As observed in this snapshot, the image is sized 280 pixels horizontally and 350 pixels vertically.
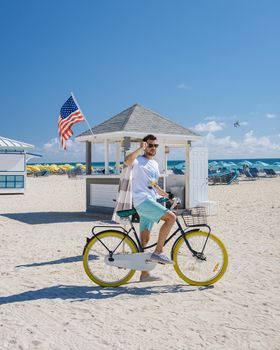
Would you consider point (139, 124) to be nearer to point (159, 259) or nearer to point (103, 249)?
point (103, 249)

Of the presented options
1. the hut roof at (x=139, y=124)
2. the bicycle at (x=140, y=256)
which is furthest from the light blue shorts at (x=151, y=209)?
the hut roof at (x=139, y=124)

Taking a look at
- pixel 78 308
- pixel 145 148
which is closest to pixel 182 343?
pixel 78 308

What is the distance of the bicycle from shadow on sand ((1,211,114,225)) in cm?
645

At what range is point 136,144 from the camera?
568 inches

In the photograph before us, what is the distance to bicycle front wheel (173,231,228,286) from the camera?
5254mm

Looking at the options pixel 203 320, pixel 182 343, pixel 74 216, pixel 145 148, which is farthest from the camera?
pixel 74 216

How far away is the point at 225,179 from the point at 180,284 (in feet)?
83.8

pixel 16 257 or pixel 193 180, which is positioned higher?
pixel 193 180

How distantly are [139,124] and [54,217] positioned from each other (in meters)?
3.76

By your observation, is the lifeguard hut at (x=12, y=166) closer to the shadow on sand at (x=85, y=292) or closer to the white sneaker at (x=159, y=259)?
the shadow on sand at (x=85, y=292)

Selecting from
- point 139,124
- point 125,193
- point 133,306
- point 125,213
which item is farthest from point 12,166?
point 133,306

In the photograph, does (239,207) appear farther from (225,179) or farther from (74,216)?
(225,179)

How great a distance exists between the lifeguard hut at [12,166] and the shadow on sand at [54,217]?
8.96 m

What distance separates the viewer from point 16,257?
7.11 metres
